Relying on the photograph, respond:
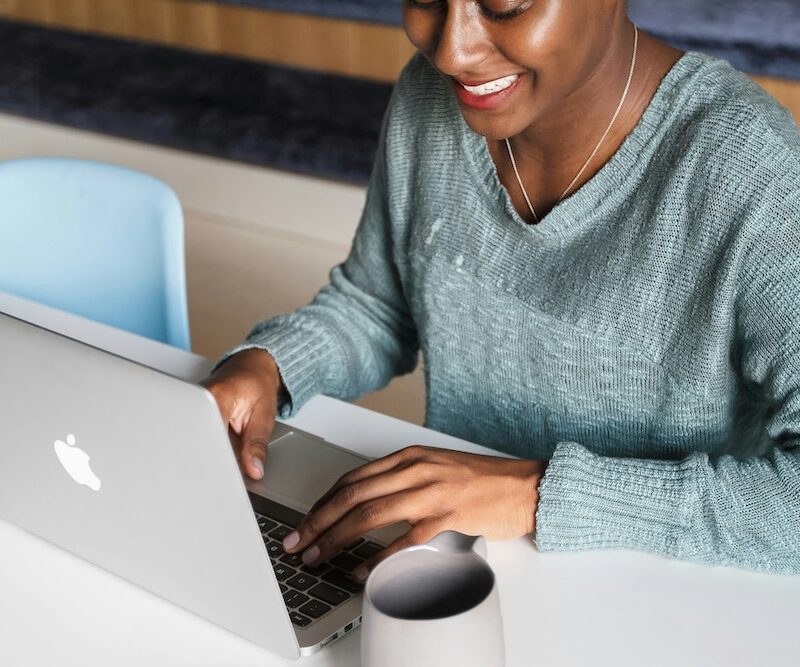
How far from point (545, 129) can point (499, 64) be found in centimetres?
17

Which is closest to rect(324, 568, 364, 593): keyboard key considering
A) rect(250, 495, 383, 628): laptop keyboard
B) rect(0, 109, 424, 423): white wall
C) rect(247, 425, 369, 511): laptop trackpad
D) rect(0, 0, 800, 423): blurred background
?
rect(250, 495, 383, 628): laptop keyboard

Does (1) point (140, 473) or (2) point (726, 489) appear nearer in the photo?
(1) point (140, 473)

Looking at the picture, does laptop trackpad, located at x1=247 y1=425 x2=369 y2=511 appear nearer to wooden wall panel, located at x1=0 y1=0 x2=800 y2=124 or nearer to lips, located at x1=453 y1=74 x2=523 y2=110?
lips, located at x1=453 y1=74 x2=523 y2=110

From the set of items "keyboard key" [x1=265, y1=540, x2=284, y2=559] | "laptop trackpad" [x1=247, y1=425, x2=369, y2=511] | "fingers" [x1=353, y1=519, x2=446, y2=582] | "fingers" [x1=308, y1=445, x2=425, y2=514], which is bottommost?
"laptop trackpad" [x1=247, y1=425, x2=369, y2=511]

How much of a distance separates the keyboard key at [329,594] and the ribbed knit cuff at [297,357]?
1.08ft

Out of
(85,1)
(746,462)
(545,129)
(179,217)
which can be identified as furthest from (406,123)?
(85,1)

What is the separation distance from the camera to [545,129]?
1.20m

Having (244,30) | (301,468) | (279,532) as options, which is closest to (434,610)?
(279,532)

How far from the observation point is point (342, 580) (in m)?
0.92

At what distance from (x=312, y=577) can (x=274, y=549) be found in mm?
52

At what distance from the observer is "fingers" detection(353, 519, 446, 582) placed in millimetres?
905

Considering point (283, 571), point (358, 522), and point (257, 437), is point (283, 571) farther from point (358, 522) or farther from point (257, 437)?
point (257, 437)

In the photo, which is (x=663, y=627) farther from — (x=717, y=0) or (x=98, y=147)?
(x=98, y=147)

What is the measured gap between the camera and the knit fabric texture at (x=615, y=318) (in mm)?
969
